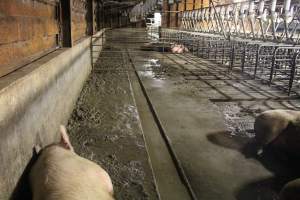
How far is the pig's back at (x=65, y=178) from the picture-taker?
187 centimetres

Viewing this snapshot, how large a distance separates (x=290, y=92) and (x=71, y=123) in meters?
4.37

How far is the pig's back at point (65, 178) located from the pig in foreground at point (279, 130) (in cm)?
206

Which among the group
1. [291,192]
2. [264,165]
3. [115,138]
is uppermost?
[291,192]

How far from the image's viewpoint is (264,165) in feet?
10.8

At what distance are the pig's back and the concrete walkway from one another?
3.23ft

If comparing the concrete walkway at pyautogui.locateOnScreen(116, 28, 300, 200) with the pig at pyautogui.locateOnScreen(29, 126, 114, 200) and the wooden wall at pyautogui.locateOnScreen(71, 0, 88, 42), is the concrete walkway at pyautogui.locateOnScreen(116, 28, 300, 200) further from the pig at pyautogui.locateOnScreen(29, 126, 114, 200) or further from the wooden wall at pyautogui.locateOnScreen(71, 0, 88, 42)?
the wooden wall at pyautogui.locateOnScreen(71, 0, 88, 42)

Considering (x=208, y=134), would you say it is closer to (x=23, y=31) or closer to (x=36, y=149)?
(x=36, y=149)

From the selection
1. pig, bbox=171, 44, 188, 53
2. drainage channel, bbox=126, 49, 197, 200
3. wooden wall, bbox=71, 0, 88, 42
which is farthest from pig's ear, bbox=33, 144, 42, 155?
pig, bbox=171, 44, 188, 53

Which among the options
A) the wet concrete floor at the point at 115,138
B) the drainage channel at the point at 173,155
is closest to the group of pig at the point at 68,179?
the wet concrete floor at the point at 115,138

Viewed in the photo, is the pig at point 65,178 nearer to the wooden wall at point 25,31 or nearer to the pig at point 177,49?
the wooden wall at point 25,31

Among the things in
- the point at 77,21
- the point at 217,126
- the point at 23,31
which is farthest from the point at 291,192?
the point at 77,21

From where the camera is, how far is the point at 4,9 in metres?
2.71

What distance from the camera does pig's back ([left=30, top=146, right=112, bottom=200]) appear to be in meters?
1.87

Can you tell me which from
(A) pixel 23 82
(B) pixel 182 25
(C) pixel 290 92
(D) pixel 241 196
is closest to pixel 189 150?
(D) pixel 241 196
